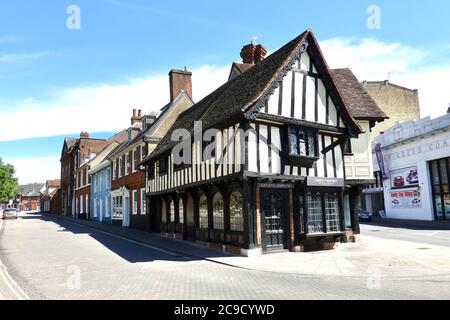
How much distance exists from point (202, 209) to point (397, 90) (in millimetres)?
34746

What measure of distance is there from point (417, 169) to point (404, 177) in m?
1.89

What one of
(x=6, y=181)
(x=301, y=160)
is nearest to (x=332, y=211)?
(x=301, y=160)

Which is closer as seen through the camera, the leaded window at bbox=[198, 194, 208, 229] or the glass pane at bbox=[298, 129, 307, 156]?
the glass pane at bbox=[298, 129, 307, 156]

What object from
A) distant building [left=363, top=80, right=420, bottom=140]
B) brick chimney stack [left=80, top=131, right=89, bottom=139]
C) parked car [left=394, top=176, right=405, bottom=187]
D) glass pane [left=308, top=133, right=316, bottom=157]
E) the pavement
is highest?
distant building [left=363, top=80, right=420, bottom=140]

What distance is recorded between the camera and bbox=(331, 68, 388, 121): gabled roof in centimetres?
1716

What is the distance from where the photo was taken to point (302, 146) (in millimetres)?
14328

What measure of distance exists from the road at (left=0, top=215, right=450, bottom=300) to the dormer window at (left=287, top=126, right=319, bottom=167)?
5023 millimetres

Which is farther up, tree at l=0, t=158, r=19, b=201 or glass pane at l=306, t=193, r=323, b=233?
tree at l=0, t=158, r=19, b=201

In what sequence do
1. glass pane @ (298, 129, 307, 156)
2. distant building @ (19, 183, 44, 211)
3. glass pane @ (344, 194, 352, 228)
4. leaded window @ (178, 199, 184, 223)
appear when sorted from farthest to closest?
1. distant building @ (19, 183, 44, 211)
2. leaded window @ (178, 199, 184, 223)
3. glass pane @ (344, 194, 352, 228)
4. glass pane @ (298, 129, 307, 156)

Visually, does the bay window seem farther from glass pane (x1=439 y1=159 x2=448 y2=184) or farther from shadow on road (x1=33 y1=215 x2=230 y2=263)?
glass pane (x1=439 y1=159 x2=448 y2=184)

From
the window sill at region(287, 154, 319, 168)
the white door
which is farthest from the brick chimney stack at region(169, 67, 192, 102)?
the window sill at region(287, 154, 319, 168)

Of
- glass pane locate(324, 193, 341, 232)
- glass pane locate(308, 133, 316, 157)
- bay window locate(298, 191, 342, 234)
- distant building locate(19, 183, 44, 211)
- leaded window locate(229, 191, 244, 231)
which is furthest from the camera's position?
distant building locate(19, 183, 44, 211)

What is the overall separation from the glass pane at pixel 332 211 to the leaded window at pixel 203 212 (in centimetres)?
511
